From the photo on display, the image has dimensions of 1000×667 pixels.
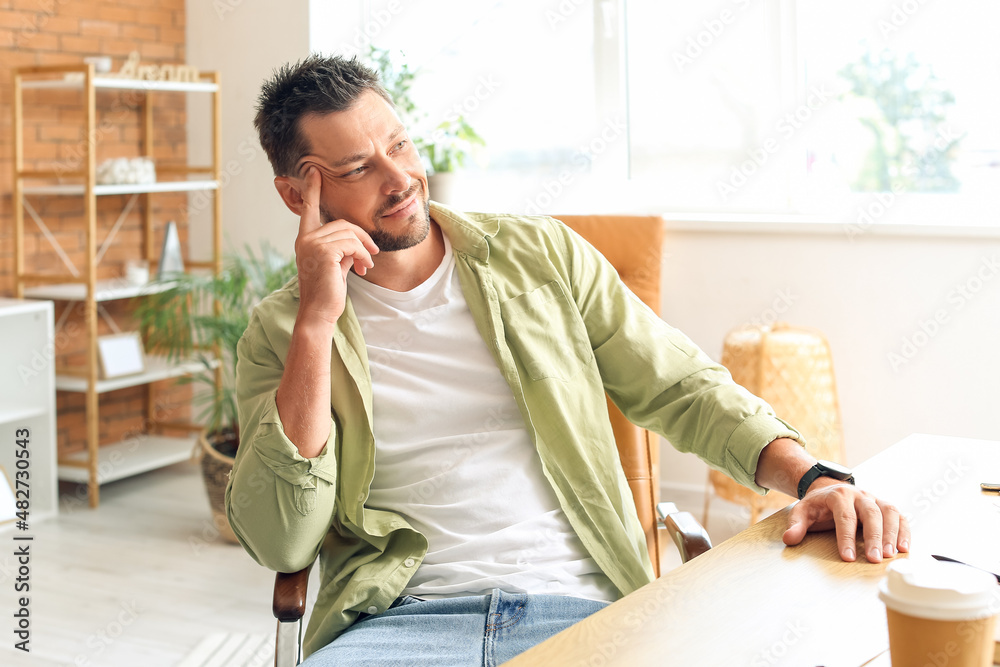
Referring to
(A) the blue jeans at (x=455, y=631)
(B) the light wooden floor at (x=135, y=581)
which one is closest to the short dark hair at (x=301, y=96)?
(A) the blue jeans at (x=455, y=631)

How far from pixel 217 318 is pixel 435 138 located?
3.25 feet

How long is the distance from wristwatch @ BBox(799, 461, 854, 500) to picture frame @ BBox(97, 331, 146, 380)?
301 centimetres

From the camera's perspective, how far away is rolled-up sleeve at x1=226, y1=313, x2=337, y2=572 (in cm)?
132

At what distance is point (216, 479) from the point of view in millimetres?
3162

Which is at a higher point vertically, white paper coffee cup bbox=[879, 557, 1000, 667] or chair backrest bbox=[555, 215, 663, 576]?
chair backrest bbox=[555, 215, 663, 576]

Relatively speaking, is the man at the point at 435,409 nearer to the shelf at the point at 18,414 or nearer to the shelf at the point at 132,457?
the shelf at the point at 18,414

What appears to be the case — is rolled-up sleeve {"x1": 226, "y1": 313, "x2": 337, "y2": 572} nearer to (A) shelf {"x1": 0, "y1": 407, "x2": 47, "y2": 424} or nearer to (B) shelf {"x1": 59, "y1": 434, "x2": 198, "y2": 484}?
(A) shelf {"x1": 0, "y1": 407, "x2": 47, "y2": 424}

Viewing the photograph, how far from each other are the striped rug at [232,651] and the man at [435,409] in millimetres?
1098

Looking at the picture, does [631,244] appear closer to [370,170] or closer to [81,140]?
[370,170]

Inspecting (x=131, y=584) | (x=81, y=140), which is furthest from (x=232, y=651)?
(x=81, y=140)

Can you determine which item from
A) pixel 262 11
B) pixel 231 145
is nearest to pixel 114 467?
pixel 231 145

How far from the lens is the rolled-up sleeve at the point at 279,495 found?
1321 millimetres
